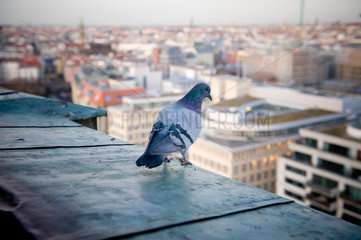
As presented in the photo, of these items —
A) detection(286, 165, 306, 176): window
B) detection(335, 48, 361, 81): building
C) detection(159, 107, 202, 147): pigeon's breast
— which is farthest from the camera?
detection(335, 48, 361, 81): building

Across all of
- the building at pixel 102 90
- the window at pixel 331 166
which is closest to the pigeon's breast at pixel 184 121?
the window at pixel 331 166

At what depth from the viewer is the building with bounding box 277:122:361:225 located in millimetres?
8266

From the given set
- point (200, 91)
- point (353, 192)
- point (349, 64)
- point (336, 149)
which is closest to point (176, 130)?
point (200, 91)

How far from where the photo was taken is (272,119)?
1249 cm

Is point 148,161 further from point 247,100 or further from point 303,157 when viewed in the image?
point 247,100

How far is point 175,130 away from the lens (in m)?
1.09

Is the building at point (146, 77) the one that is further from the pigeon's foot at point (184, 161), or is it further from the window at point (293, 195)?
the pigeon's foot at point (184, 161)

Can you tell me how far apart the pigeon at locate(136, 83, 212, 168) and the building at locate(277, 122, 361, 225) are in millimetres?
7204

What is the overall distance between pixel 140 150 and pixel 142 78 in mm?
17268

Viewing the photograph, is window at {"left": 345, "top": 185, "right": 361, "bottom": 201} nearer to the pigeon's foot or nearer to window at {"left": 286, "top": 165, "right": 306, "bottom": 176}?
window at {"left": 286, "top": 165, "right": 306, "bottom": 176}

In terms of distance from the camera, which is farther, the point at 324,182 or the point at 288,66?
the point at 288,66

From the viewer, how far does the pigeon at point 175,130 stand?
98cm

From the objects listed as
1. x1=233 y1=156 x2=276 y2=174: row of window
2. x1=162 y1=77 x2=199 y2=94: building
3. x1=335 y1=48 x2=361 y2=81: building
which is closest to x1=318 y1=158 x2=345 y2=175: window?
x1=233 y1=156 x2=276 y2=174: row of window

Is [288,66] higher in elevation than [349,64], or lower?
lower
